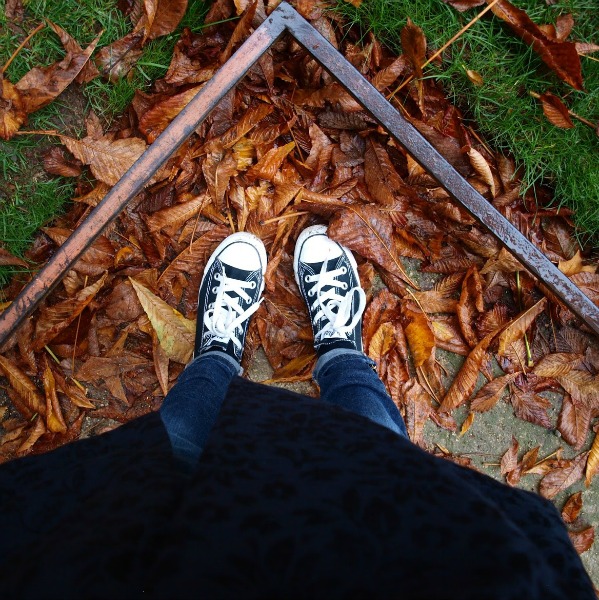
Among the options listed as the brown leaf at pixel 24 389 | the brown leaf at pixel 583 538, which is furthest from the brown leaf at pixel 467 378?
the brown leaf at pixel 24 389

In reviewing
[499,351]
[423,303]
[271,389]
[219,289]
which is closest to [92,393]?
[219,289]

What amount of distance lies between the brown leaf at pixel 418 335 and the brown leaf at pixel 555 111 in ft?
2.26

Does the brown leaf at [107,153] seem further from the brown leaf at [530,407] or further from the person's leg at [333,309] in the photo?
the brown leaf at [530,407]

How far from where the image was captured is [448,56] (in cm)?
148

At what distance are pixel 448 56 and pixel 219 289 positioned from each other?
0.97m

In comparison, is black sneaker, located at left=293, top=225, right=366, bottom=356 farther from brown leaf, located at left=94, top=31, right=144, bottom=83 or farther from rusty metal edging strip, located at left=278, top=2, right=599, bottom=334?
brown leaf, located at left=94, top=31, right=144, bottom=83

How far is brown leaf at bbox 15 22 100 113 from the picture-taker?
143cm

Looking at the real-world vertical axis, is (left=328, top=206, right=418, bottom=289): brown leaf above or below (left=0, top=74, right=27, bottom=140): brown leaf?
below

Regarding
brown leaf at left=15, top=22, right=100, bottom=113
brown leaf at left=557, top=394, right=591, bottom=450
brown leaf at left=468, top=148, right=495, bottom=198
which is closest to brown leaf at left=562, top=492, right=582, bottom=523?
brown leaf at left=557, top=394, right=591, bottom=450

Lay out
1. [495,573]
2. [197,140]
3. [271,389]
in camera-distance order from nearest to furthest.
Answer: [495,573]
[271,389]
[197,140]

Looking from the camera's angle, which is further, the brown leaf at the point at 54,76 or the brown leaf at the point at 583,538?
the brown leaf at the point at 583,538

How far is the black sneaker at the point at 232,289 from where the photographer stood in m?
1.51

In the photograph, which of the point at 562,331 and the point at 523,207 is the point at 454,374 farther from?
the point at 523,207

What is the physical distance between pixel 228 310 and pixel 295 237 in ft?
1.03
